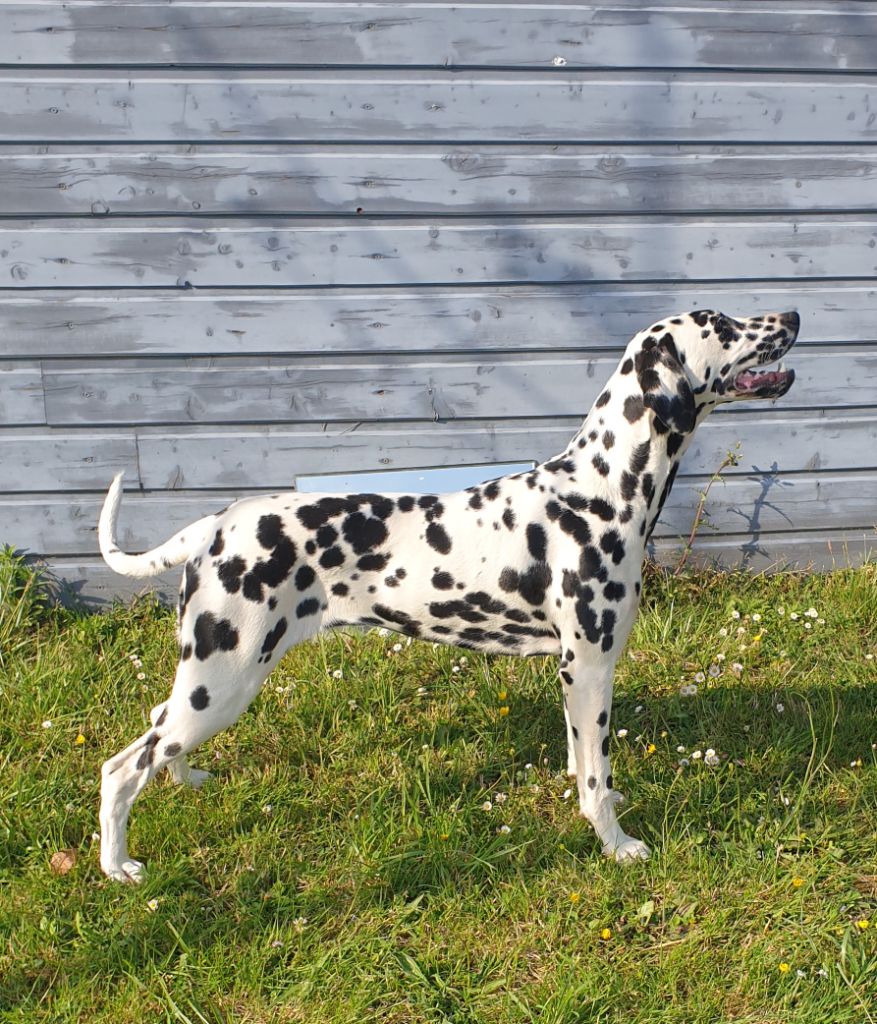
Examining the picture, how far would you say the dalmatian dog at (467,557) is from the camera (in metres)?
3.40

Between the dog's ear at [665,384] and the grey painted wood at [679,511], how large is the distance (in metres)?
2.37

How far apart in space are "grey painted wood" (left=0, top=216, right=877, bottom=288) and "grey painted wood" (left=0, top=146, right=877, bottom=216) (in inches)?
3.3

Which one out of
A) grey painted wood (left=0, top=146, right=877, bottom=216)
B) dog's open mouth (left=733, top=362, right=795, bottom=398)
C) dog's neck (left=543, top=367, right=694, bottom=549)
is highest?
grey painted wood (left=0, top=146, right=877, bottom=216)

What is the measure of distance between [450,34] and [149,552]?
3.05 m

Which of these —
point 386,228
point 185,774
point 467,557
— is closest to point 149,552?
point 185,774

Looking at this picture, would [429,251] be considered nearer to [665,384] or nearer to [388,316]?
[388,316]

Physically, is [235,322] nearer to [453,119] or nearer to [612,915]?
[453,119]

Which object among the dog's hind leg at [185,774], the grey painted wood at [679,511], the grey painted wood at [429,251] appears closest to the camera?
the dog's hind leg at [185,774]

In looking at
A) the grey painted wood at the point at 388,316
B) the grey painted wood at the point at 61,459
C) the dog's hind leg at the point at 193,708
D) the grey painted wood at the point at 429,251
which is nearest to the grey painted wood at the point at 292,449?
the grey painted wood at the point at 61,459

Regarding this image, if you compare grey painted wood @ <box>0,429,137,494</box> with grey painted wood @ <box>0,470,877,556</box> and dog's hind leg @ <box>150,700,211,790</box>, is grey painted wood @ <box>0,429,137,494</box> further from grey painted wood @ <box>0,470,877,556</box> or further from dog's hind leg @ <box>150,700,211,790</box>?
dog's hind leg @ <box>150,700,211,790</box>

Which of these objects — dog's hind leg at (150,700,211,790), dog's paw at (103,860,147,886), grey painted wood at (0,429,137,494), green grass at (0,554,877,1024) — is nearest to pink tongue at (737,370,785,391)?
green grass at (0,554,877,1024)

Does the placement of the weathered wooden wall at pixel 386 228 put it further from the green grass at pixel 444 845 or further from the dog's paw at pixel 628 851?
the dog's paw at pixel 628 851

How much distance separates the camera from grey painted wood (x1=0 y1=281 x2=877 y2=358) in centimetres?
519

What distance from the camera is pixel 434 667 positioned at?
4.82m
